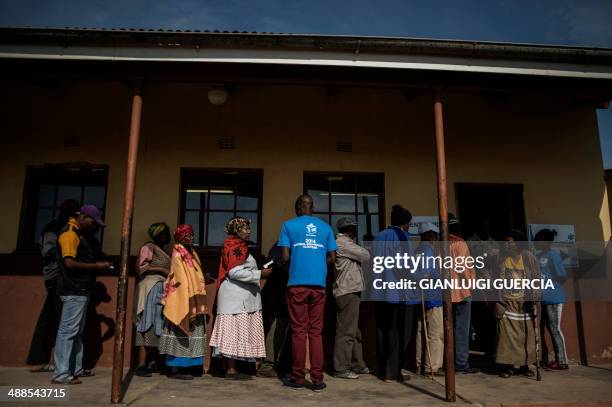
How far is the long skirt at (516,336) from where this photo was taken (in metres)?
5.53

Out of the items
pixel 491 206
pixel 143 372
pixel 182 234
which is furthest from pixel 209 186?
pixel 491 206

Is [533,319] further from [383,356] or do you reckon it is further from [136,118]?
[136,118]

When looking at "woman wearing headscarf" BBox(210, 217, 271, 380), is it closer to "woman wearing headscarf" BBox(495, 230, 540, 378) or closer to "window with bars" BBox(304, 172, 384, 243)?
"window with bars" BBox(304, 172, 384, 243)

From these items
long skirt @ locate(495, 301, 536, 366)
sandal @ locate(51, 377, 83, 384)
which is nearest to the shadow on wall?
sandal @ locate(51, 377, 83, 384)

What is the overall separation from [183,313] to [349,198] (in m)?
3.01

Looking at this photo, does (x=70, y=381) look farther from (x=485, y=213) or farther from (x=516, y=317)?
(x=485, y=213)

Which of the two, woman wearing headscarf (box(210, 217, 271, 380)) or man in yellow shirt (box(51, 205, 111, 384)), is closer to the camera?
man in yellow shirt (box(51, 205, 111, 384))

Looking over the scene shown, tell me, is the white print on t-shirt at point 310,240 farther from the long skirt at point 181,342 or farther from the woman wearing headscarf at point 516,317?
the woman wearing headscarf at point 516,317

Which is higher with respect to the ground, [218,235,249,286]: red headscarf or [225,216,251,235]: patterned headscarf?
[225,216,251,235]: patterned headscarf

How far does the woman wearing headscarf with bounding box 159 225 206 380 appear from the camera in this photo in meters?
5.13

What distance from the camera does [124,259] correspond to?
4.45 meters

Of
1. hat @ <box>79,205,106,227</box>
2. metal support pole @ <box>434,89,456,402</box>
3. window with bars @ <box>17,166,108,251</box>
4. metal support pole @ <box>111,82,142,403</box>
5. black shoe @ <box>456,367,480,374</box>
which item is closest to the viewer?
metal support pole @ <box>111,82,142,403</box>

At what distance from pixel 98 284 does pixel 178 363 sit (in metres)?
1.59

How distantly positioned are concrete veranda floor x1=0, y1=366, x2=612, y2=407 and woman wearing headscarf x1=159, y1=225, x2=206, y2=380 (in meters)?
0.25
